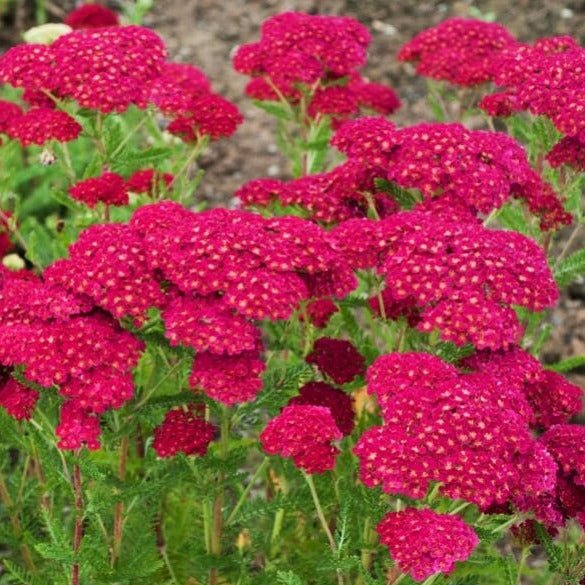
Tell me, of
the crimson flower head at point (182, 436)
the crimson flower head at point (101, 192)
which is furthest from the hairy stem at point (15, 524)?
the crimson flower head at point (101, 192)

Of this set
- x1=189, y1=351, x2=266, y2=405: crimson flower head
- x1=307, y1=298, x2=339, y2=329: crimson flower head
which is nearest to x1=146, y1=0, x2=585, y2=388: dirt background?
x1=307, y1=298, x2=339, y2=329: crimson flower head

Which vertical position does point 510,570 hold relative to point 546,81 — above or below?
below

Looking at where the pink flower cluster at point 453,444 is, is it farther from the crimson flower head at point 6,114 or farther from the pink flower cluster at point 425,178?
the crimson flower head at point 6,114

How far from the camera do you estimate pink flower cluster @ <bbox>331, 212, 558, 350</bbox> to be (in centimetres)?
289

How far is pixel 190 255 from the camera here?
2836 mm

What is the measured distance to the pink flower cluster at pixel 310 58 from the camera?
13.3 ft

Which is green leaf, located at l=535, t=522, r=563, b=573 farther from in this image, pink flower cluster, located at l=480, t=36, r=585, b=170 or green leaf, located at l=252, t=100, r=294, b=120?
green leaf, located at l=252, t=100, r=294, b=120

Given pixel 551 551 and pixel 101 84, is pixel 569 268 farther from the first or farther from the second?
pixel 101 84

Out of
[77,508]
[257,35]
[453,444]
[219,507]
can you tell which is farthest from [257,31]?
[453,444]

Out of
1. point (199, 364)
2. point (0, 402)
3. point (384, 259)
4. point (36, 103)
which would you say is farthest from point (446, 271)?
point (36, 103)

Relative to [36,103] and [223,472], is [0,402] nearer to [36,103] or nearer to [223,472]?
[223,472]

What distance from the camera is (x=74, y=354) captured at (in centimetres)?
274

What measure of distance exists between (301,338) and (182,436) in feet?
2.79

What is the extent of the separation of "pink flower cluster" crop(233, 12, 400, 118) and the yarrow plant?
0.04ft
